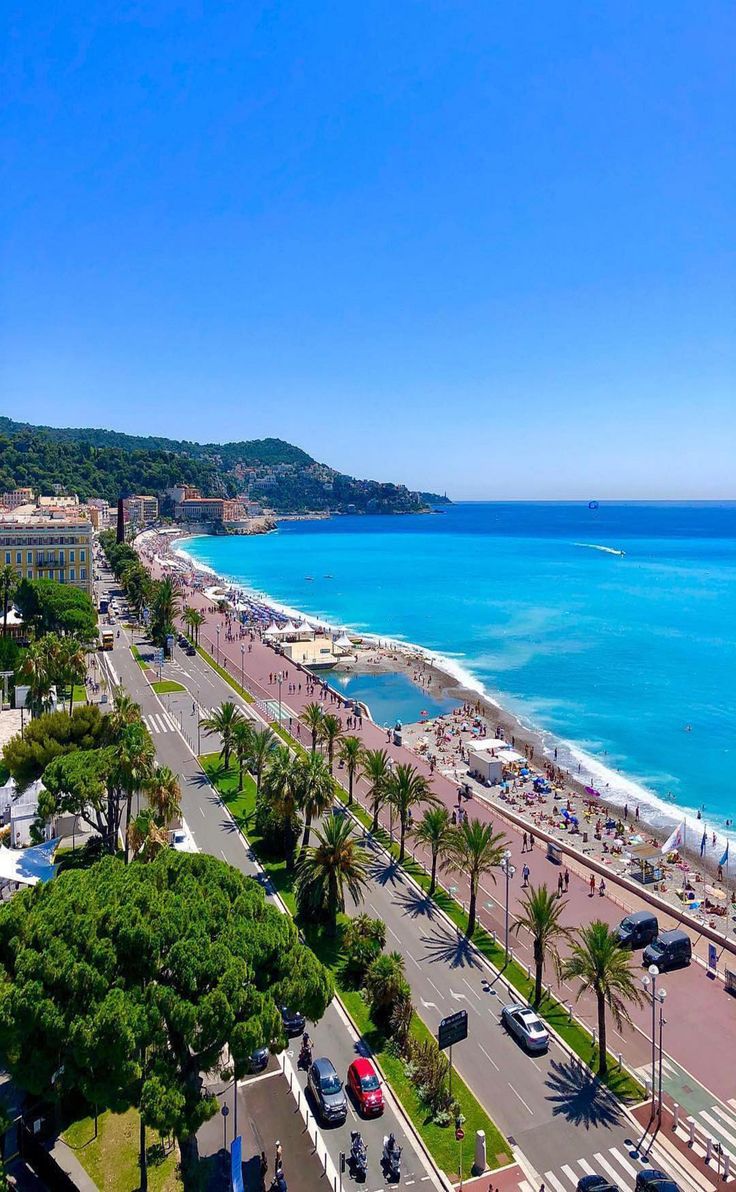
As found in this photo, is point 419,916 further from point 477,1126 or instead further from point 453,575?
point 453,575

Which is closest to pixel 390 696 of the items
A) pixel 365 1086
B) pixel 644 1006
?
pixel 644 1006

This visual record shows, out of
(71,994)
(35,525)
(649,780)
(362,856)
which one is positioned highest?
(35,525)

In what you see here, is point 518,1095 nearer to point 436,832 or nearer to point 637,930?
point 436,832

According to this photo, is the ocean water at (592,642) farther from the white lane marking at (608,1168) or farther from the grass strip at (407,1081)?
the white lane marking at (608,1168)

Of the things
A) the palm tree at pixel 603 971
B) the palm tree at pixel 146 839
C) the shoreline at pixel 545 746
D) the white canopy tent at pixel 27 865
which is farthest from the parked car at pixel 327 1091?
the shoreline at pixel 545 746

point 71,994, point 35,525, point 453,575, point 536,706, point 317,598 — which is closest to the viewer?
point 71,994

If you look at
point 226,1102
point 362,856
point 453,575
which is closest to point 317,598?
point 453,575
